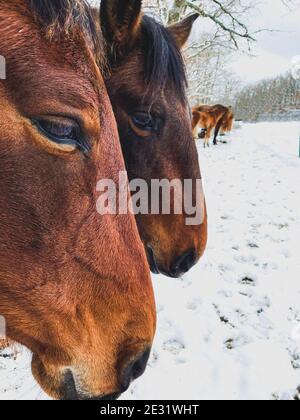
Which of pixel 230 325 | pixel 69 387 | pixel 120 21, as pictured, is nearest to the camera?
pixel 69 387

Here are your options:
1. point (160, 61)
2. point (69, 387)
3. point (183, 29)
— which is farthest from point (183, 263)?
point (183, 29)

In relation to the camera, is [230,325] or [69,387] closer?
[69,387]

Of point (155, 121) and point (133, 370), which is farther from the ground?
point (155, 121)

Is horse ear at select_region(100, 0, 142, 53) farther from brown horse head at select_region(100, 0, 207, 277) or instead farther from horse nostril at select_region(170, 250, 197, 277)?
horse nostril at select_region(170, 250, 197, 277)

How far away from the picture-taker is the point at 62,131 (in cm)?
86

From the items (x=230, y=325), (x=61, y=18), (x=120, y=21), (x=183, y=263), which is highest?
(x=120, y=21)

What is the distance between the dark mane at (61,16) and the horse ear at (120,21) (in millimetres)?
568

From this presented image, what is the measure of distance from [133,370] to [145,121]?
1.23m

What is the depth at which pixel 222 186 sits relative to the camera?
781 centimetres

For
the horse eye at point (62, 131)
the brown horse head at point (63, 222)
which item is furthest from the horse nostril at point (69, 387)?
the horse eye at point (62, 131)

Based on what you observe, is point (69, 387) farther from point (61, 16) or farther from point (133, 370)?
point (61, 16)

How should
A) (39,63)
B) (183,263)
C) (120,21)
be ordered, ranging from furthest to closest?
(183,263), (120,21), (39,63)

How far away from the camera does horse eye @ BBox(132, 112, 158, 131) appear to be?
1675mm

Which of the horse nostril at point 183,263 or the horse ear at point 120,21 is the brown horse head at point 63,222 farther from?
the horse nostril at point 183,263
